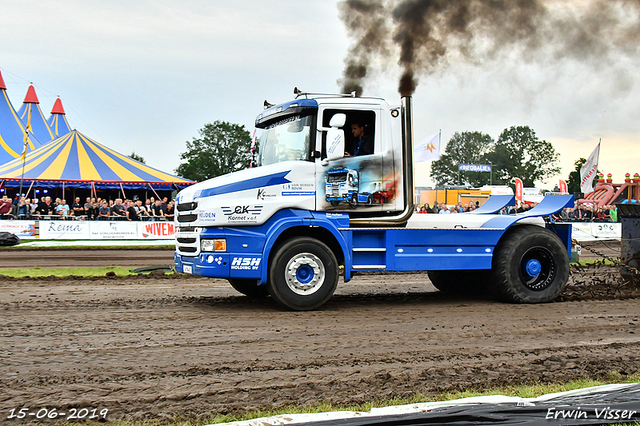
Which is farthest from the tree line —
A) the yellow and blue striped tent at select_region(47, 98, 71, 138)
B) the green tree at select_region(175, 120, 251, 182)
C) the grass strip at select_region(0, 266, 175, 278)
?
the grass strip at select_region(0, 266, 175, 278)

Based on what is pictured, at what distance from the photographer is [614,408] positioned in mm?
4078

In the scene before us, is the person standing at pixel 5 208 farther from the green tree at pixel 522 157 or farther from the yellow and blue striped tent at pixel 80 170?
the green tree at pixel 522 157

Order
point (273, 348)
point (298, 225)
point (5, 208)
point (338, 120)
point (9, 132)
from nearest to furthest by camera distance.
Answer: point (273, 348)
point (298, 225)
point (338, 120)
point (5, 208)
point (9, 132)

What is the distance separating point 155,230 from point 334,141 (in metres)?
17.5

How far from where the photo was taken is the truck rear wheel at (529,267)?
941 centimetres

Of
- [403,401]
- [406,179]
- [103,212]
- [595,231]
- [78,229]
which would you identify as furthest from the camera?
[595,231]

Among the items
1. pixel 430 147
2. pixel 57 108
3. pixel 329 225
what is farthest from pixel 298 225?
pixel 57 108

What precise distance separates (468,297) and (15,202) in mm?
20738

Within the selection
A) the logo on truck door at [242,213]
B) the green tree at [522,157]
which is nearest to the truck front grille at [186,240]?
the logo on truck door at [242,213]

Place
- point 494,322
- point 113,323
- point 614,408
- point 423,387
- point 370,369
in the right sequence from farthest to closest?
point 494,322
point 113,323
point 370,369
point 423,387
point 614,408

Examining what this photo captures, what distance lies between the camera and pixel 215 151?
9281 centimetres

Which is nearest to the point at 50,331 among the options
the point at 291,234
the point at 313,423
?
the point at 291,234

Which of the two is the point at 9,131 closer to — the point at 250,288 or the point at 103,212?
the point at 103,212

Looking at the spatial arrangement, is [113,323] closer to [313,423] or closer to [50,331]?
[50,331]
